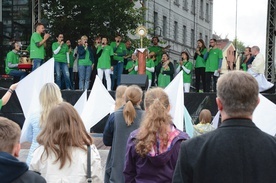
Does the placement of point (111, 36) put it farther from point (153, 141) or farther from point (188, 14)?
point (188, 14)

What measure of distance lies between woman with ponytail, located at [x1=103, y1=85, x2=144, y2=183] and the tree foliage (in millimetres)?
16515

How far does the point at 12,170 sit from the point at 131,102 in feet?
7.61

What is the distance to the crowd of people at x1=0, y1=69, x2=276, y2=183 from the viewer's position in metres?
2.47

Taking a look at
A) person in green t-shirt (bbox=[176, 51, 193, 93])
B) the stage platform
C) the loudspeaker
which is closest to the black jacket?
the stage platform

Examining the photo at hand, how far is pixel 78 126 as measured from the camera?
356 centimetres

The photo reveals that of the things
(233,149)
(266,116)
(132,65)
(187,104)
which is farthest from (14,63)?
(233,149)

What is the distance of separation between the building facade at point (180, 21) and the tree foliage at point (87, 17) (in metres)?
13.8

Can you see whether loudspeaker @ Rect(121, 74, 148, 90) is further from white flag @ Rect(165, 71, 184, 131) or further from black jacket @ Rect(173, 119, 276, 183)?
black jacket @ Rect(173, 119, 276, 183)

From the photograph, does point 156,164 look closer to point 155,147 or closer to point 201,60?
point 155,147

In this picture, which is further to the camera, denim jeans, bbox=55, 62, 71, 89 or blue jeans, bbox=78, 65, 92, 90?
blue jeans, bbox=78, 65, 92, 90

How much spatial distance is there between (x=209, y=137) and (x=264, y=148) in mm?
268

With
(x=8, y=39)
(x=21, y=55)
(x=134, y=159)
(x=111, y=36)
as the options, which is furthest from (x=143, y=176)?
(x=111, y=36)

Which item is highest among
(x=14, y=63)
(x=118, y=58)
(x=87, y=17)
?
(x=87, y=17)

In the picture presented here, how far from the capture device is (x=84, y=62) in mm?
15438
